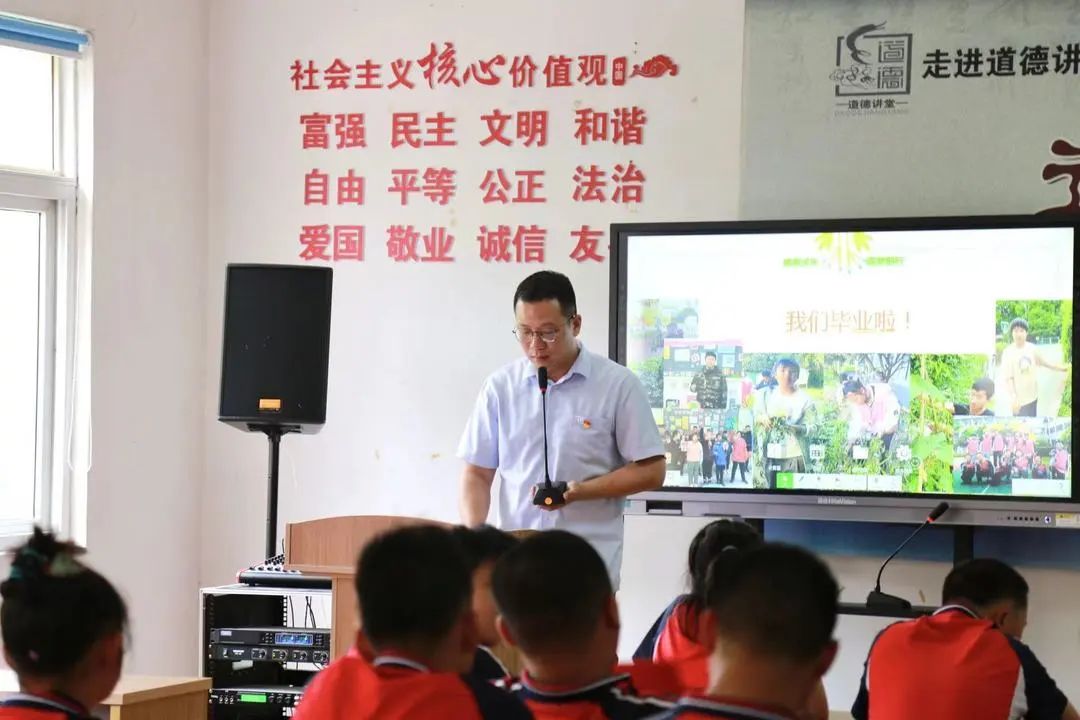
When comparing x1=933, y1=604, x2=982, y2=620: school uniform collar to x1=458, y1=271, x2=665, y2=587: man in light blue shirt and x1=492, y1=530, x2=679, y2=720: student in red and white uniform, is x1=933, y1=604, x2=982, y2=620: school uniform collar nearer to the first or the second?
x1=458, y1=271, x2=665, y2=587: man in light blue shirt

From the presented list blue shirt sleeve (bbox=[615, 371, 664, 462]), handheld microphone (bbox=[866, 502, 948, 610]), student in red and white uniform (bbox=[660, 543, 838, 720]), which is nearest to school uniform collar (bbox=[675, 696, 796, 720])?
student in red and white uniform (bbox=[660, 543, 838, 720])

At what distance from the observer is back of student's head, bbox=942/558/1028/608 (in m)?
3.21

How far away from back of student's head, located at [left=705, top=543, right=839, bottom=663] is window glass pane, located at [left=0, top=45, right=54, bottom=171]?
419 cm

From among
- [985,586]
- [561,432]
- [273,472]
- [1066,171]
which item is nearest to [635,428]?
[561,432]

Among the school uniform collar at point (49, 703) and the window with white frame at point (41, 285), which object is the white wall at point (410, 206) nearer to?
the window with white frame at point (41, 285)

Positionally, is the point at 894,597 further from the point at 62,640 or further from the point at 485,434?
the point at 62,640

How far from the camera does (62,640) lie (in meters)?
2.01

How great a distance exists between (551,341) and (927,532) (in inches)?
72.2

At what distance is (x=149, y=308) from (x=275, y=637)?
1940 millimetres

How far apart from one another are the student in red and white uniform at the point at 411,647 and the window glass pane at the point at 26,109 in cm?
378

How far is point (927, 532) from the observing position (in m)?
5.03

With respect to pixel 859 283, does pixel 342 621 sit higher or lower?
lower

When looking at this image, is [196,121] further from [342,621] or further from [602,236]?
[342,621]

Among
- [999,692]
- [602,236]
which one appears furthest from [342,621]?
[602,236]
